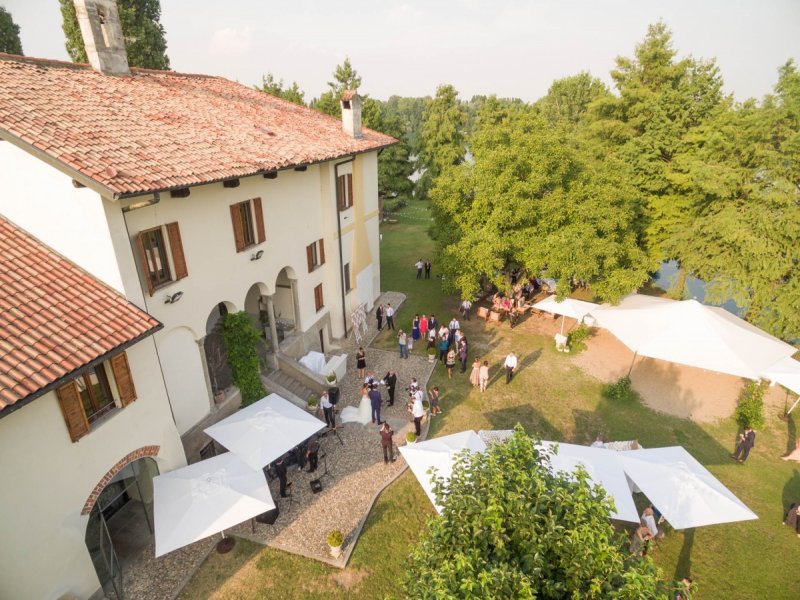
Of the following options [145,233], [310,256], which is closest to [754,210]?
[310,256]

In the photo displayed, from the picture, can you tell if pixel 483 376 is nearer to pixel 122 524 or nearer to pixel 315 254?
pixel 315 254

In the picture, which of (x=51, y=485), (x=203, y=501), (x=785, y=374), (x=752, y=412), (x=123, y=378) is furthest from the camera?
(x=752, y=412)

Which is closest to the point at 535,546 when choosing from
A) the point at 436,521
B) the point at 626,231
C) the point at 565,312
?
the point at 436,521

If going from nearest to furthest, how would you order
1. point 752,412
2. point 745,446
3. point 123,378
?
1. point 123,378
2. point 745,446
3. point 752,412

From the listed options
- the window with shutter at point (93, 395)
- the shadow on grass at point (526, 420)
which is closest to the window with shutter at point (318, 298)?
the shadow on grass at point (526, 420)

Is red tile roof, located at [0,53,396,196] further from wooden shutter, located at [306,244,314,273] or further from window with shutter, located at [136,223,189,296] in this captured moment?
wooden shutter, located at [306,244,314,273]

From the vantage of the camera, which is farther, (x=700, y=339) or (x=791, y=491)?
(x=700, y=339)

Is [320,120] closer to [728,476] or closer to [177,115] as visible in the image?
[177,115]

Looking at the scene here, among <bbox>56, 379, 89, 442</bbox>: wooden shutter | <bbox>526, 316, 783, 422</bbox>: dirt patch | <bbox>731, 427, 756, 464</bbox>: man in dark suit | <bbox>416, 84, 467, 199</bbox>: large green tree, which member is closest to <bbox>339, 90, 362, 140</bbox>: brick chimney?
<bbox>526, 316, 783, 422</bbox>: dirt patch
